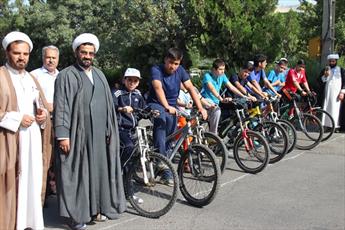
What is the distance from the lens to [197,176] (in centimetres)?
611

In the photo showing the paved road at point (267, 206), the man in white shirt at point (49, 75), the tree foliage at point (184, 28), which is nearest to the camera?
the paved road at point (267, 206)

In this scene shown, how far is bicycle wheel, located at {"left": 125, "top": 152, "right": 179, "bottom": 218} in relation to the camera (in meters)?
5.63

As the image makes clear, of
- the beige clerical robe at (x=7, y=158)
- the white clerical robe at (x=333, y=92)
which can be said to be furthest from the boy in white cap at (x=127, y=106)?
the white clerical robe at (x=333, y=92)

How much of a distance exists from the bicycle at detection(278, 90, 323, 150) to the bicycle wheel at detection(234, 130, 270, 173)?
1.91 metres

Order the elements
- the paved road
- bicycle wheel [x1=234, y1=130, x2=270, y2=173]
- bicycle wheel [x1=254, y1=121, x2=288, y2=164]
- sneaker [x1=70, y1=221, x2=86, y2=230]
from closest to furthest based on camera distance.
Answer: sneaker [x1=70, y1=221, x2=86, y2=230] → the paved road → bicycle wheel [x1=234, y1=130, x2=270, y2=173] → bicycle wheel [x1=254, y1=121, x2=288, y2=164]

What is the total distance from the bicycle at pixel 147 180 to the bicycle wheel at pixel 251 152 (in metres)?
2.14

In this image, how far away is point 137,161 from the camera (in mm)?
5832

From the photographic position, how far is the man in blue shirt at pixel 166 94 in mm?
6309

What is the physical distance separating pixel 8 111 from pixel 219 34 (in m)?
15.2

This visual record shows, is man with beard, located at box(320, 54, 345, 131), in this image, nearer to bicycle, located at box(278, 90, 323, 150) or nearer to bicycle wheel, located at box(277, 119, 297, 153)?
bicycle, located at box(278, 90, 323, 150)

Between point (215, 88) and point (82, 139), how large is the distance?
3801 millimetres

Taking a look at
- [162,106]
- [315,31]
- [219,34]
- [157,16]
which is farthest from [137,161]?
[315,31]

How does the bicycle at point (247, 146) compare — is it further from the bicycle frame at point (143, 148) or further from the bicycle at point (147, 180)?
the bicycle frame at point (143, 148)

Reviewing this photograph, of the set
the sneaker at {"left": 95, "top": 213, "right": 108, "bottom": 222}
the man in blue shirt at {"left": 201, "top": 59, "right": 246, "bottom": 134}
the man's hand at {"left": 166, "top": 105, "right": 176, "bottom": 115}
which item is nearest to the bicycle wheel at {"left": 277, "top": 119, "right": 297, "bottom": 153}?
the man in blue shirt at {"left": 201, "top": 59, "right": 246, "bottom": 134}
